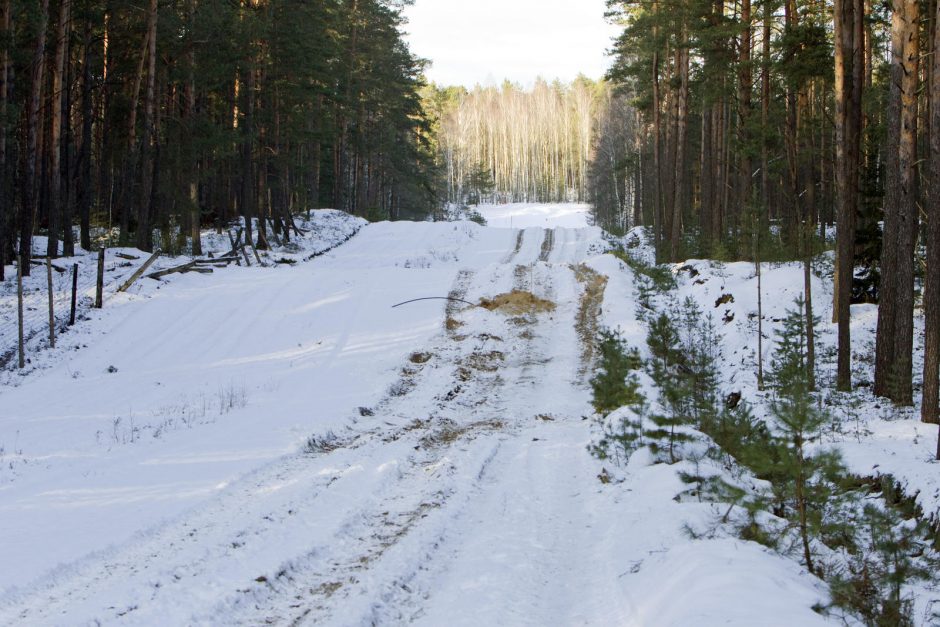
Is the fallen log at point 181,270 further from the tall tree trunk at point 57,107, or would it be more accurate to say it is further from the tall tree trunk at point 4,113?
the tall tree trunk at point 4,113

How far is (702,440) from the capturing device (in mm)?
8062

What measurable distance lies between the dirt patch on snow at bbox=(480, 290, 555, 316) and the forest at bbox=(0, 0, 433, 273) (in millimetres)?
11871

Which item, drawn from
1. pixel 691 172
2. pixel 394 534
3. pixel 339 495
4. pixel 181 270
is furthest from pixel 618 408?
pixel 691 172

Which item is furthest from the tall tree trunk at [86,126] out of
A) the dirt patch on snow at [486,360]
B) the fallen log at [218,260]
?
the dirt patch on snow at [486,360]

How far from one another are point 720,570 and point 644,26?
93.2 feet

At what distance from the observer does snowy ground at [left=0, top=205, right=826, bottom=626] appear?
5027mm

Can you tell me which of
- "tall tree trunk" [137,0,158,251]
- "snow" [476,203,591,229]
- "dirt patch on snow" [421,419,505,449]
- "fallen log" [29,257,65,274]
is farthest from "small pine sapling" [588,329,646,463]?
"snow" [476,203,591,229]

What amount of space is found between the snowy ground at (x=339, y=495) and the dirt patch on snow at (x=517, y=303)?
223cm

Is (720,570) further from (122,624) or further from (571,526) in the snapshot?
(122,624)

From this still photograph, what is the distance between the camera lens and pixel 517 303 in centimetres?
2089

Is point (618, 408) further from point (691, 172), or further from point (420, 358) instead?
point (691, 172)

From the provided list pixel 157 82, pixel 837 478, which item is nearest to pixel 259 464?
pixel 837 478

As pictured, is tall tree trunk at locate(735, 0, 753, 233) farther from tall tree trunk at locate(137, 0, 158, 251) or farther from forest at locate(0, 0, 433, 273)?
tall tree trunk at locate(137, 0, 158, 251)

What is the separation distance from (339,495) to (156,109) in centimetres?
2254
